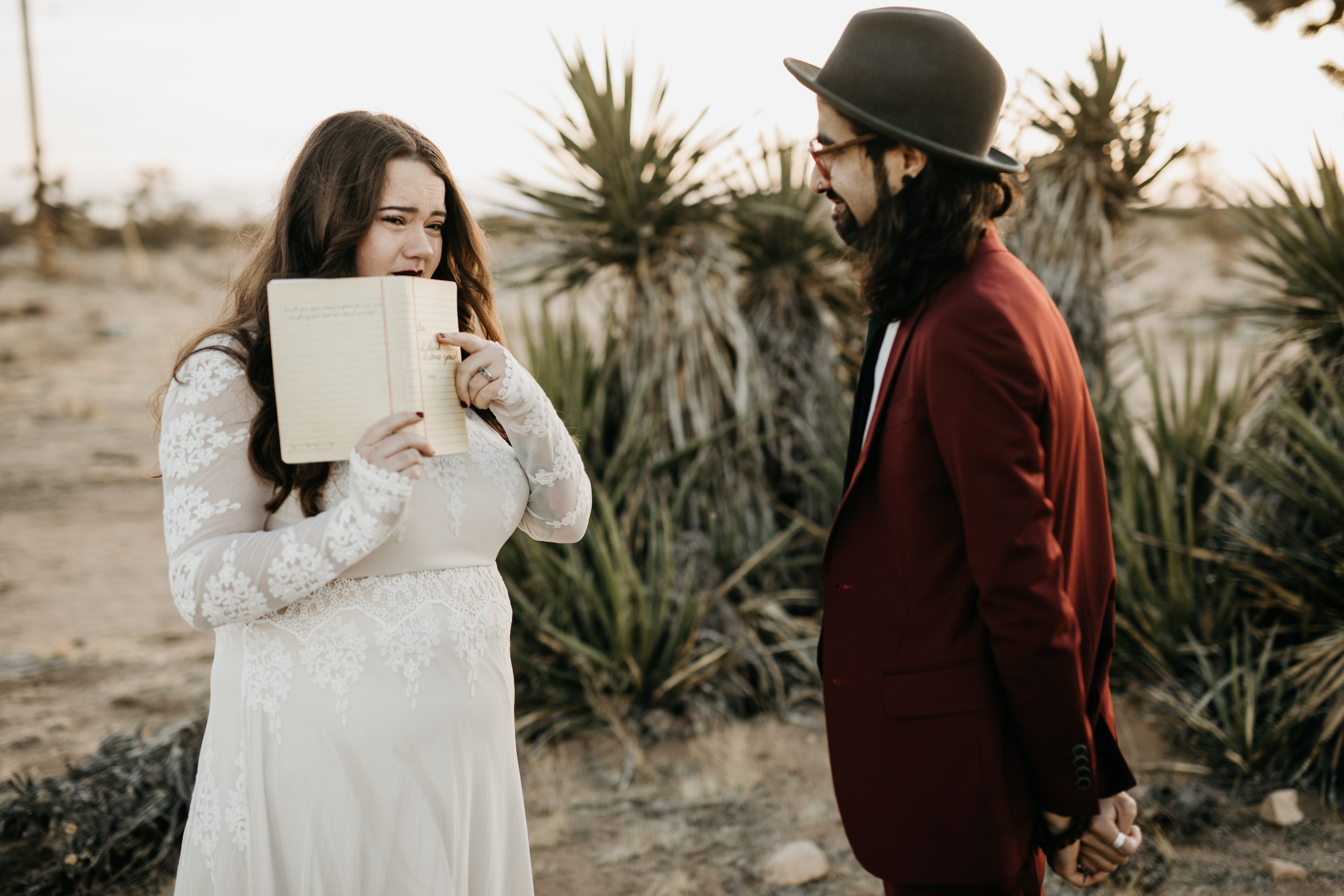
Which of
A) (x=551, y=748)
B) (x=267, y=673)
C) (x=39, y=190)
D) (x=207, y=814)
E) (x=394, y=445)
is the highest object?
(x=39, y=190)

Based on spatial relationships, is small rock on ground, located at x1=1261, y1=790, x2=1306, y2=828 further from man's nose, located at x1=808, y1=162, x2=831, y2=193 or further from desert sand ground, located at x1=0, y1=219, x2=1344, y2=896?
man's nose, located at x1=808, y1=162, x2=831, y2=193

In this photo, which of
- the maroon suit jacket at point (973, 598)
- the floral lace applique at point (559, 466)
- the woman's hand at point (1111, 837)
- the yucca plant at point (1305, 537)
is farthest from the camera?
the yucca plant at point (1305, 537)

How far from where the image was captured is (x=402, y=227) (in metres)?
1.84

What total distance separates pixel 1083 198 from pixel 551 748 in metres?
4.39

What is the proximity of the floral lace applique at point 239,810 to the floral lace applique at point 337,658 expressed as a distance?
0.21 meters

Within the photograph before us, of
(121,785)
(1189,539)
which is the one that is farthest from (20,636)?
(1189,539)

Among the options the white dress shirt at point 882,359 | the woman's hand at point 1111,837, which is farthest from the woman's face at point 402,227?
the woman's hand at point 1111,837

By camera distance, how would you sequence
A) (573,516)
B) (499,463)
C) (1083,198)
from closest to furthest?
(499,463), (573,516), (1083,198)

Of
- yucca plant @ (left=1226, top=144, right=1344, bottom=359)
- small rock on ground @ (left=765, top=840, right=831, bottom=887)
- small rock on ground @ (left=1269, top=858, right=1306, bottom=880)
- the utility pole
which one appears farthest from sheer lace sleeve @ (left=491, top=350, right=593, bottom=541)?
the utility pole

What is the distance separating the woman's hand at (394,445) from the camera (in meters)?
1.50

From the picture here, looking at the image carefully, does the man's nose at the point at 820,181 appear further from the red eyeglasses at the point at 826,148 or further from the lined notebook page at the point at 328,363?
the lined notebook page at the point at 328,363

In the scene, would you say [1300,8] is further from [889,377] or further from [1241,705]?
[889,377]

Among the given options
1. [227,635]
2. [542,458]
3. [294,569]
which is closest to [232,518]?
[294,569]

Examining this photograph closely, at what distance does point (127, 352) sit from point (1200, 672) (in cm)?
1561
